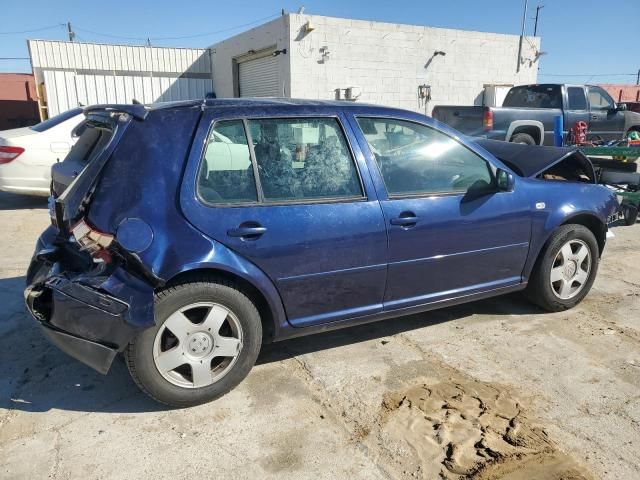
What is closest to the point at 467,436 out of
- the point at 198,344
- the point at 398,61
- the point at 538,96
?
the point at 198,344

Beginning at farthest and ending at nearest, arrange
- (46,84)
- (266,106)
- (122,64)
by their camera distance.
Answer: (122,64) < (46,84) < (266,106)

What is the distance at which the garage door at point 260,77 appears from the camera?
13875mm

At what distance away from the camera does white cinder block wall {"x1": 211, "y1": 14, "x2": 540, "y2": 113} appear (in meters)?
13.0

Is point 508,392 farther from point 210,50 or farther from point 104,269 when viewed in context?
point 210,50

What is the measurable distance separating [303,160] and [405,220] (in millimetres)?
765

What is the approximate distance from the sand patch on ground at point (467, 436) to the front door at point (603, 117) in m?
11.4

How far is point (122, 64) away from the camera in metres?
16.9

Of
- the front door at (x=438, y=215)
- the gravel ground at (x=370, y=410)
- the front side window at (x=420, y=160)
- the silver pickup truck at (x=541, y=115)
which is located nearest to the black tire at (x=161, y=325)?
the gravel ground at (x=370, y=410)

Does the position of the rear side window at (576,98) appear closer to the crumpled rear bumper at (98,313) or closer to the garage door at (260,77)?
the garage door at (260,77)

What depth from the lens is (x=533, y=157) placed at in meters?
4.25

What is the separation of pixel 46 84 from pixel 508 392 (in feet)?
55.0

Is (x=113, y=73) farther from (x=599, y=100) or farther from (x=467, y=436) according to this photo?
(x=467, y=436)

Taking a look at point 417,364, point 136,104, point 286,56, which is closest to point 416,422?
point 417,364

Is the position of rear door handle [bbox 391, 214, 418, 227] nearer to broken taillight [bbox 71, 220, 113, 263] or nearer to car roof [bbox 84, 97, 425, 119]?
car roof [bbox 84, 97, 425, 119]
